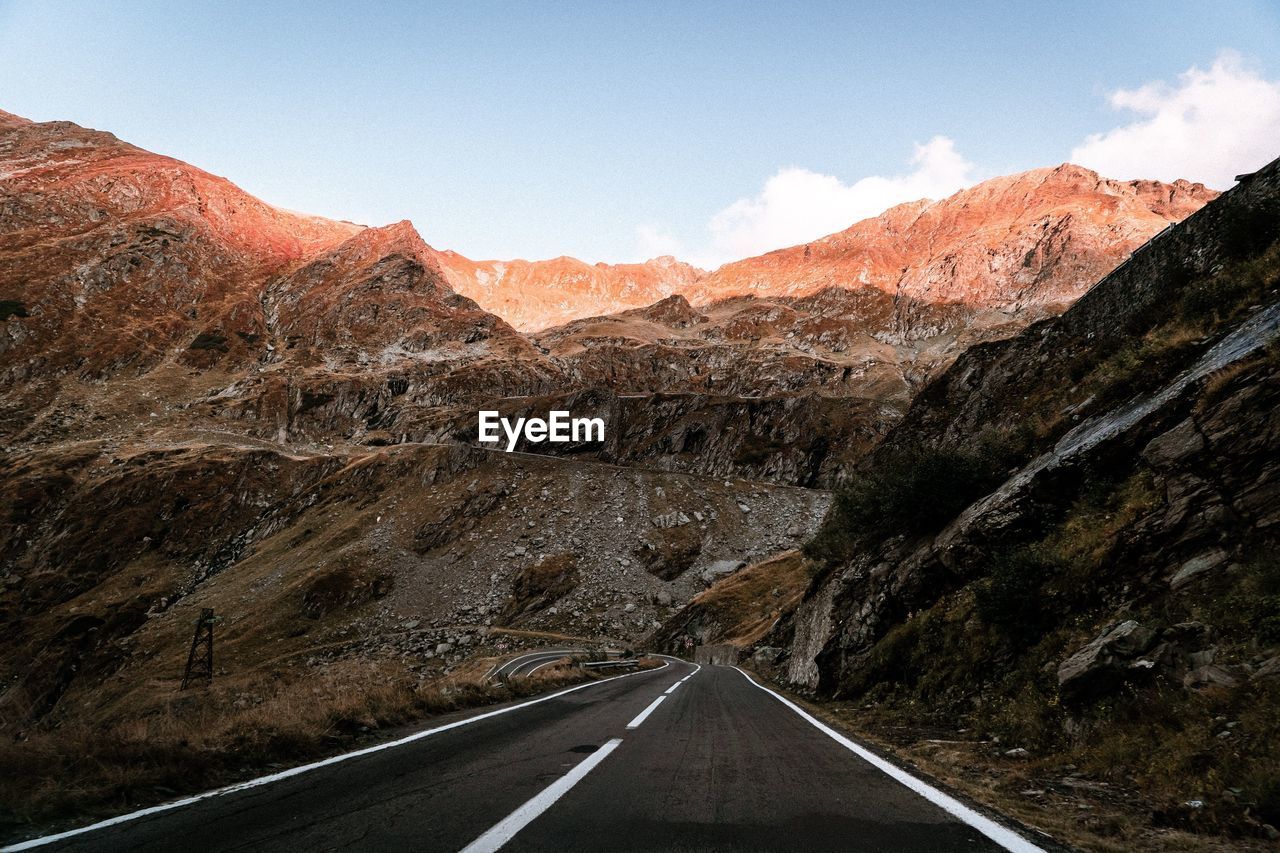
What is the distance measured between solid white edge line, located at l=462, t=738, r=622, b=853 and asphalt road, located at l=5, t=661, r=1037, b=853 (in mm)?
15

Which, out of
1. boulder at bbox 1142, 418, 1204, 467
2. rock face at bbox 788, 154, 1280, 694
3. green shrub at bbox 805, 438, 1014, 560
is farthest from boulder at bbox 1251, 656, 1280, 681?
green shrub at bbox 805, 438, 1014, 560

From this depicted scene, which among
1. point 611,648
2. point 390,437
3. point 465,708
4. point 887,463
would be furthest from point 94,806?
point 390,437

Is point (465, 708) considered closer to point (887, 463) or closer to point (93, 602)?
point (887, 463)

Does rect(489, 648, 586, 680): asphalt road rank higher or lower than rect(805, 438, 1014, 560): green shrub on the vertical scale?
lower

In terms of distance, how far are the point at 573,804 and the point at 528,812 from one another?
0.53 meters

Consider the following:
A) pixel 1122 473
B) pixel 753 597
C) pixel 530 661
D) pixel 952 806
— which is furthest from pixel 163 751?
pixel 753 597

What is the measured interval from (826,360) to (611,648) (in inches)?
5169

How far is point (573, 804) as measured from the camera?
15.8 ft

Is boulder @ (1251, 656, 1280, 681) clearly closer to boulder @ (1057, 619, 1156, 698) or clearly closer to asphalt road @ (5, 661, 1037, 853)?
boulder @ (1057, 619, 1156, 698)

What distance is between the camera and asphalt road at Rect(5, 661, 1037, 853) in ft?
12.9

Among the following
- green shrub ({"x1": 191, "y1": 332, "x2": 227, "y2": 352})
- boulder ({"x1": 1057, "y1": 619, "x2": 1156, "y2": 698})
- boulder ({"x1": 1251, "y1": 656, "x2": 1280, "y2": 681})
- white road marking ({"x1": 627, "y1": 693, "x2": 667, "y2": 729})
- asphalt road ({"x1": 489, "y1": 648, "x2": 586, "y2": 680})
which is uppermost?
green shrub ({"x1": 191, "y1": 332, "x2": 227, "y2": 352})

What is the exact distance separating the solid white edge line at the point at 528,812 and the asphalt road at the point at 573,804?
0.05ft

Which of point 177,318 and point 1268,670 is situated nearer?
point 1268,670

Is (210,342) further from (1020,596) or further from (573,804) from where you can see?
(1020,596)
